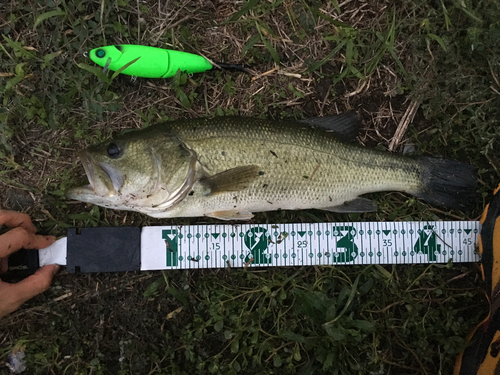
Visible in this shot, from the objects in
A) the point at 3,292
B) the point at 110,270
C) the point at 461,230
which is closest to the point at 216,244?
the point at 110,270

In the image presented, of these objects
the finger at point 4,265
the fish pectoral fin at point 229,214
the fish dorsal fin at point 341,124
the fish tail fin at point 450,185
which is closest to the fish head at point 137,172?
the fish pectoral fin at point 229,214

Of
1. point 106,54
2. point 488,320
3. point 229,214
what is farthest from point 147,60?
point 488,320

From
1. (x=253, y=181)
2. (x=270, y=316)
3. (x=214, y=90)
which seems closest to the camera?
(x=253, y=181)

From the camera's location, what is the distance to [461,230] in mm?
3348

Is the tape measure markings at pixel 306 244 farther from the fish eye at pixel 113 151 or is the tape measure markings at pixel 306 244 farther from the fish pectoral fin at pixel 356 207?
the fish eye at pixel 113 151

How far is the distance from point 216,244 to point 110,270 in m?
1.04

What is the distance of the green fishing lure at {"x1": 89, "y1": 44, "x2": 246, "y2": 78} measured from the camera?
3275 mm

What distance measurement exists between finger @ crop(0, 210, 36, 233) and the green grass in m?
0.18

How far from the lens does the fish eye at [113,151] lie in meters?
2.83

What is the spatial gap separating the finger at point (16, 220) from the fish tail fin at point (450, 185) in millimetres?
3727

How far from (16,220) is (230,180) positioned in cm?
209

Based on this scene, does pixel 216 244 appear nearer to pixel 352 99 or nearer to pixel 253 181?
pixel 253 181

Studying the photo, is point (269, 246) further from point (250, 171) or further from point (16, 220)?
point (16, 220)

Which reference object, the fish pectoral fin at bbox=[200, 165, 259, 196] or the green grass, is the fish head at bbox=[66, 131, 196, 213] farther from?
the green grass
